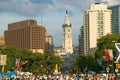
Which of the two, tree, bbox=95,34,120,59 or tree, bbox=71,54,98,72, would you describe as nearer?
tree, bbox=95,34,120,59

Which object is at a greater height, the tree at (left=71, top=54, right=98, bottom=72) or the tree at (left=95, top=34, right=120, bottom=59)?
the tree at (left=95, top=34, right=120, bottom=59)

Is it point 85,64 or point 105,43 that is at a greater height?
point 105,43

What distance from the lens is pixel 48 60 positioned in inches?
5650

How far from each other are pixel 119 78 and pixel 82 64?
406ft

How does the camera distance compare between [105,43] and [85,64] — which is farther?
[85,64]

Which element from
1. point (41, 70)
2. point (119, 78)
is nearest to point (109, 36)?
point (41, 70)

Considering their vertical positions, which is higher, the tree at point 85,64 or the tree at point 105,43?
the tree at point 105,43

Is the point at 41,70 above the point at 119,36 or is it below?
below

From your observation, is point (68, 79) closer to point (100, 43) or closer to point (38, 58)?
point (100, 43)

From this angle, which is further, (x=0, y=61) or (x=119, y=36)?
(x=119, y=36)

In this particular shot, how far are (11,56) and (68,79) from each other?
116 metres

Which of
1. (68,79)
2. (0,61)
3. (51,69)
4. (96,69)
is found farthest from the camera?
(51,69)

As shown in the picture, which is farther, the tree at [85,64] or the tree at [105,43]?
the tree at [85,64]

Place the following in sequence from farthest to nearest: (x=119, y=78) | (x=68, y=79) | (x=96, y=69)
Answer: (x=96, y=69)
(x=68, y=79)
(x=119, y=78)
